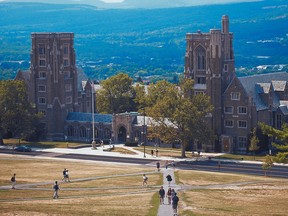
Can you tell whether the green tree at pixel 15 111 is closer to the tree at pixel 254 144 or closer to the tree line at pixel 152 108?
the tree line at pixel 152 108

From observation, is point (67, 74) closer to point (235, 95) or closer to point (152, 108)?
point (152, 108)

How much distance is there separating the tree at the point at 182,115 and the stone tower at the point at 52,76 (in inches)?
1018

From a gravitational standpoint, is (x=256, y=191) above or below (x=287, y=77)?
below

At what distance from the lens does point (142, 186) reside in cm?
8975

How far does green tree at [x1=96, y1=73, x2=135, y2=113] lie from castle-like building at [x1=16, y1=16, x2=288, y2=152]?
20.7 feet

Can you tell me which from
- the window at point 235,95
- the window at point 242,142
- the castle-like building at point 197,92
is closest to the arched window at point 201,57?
the castle-like building at point 197,92

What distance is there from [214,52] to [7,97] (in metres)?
36.0

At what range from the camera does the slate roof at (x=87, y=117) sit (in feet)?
481

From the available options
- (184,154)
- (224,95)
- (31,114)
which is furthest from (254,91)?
(31,114)

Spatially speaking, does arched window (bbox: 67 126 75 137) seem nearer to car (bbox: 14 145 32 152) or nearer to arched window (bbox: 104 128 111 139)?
arched window (bbox: 104 128 111 139)

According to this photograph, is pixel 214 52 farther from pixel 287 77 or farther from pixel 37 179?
pixel 37 179

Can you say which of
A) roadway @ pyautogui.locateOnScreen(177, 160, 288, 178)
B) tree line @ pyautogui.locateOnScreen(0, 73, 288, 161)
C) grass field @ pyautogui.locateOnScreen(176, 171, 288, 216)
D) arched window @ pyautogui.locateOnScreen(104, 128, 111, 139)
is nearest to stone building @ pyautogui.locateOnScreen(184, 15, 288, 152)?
tree line @ pyautogui.locateOnScreen(0, 73, 288, 161)

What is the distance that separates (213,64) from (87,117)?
91.8 feet

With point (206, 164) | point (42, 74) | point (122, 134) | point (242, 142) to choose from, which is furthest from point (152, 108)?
point (42, 74)
